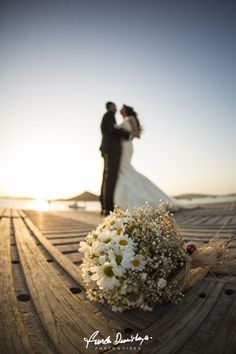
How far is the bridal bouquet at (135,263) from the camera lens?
1.20 metres

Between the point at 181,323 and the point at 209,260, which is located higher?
the point at 209,260

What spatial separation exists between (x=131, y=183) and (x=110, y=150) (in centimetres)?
131

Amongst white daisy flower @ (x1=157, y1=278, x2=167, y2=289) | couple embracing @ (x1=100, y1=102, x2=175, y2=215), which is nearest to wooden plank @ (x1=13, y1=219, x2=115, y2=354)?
white daisy flower @ (x1=157, y1=278, x2=167, y2=289)

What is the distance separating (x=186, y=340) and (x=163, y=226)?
594 millimetres

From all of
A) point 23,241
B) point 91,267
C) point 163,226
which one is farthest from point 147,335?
point 23,241

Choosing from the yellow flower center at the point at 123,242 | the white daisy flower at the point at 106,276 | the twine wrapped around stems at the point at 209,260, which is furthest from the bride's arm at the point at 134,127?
the white daisy flower at the point at 106,276

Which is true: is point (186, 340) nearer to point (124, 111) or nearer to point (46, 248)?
point (46, 248)

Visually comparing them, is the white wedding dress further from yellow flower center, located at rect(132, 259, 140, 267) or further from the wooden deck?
yellow flower center, located at rect(132, 259, 140, 267)

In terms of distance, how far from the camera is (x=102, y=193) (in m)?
7.18

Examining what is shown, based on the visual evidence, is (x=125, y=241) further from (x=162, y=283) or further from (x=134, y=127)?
(x=134, y=127)

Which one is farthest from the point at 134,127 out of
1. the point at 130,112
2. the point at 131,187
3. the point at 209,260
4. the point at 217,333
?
the point at 217,333

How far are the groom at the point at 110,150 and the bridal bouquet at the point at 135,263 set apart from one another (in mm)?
5416

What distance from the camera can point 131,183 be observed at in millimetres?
7215

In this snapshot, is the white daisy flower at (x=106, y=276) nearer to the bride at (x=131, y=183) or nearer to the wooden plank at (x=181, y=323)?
the wooden plank at (x=181, y=323)
